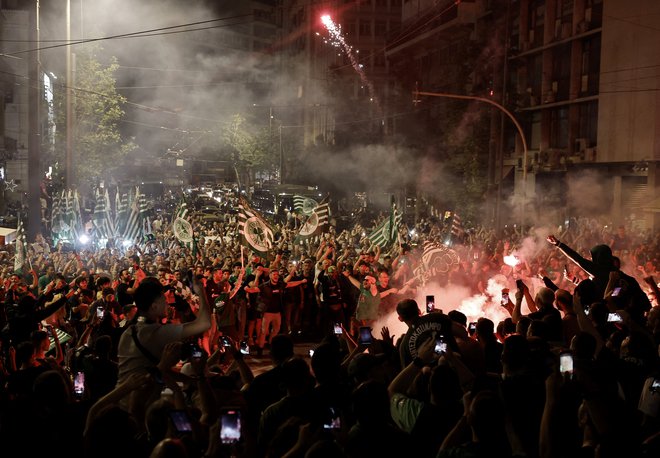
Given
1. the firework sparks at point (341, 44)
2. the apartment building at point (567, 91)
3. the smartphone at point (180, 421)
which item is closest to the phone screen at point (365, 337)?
the smartphone at point (180, 421)

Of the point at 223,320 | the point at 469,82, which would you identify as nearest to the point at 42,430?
the point at 223,320

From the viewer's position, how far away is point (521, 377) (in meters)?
4.32

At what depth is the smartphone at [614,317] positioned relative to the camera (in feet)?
22.2

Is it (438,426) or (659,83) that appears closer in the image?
(438,426)

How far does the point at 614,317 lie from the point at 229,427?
4376 mm

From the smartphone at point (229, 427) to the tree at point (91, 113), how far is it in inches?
1408

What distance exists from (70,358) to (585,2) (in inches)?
1180

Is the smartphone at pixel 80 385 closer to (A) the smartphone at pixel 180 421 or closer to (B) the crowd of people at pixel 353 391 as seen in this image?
(B) the crowd of people at pixel 353 391

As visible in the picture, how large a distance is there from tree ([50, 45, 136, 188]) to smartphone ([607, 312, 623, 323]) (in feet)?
111

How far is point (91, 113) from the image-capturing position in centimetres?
3938

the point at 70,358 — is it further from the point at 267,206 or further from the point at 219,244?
the point at 267,206

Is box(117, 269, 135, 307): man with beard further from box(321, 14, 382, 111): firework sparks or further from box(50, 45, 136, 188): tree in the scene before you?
box(321, 14, 382, 111): firework sparks

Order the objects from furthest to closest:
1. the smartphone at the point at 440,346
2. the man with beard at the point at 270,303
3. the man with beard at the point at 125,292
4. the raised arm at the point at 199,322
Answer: the man with beard at the point at 270,303, the man with beard at the point at 125,292, the smartphone at the point at 440,346, the raised arm at the point at 199,322

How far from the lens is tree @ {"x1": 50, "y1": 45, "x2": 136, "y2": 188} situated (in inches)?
1521
